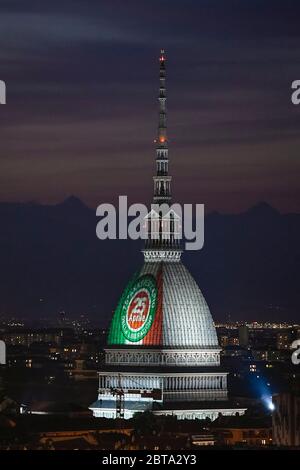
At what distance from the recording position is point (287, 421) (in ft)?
549

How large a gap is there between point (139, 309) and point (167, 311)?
53.0 inches

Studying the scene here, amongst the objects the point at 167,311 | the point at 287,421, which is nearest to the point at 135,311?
the point at 167,311

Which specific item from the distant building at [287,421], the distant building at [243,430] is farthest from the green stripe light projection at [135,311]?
the distant building at [287,421]

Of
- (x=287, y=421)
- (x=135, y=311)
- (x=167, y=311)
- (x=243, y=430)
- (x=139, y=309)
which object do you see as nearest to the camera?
(x=287, y=421)

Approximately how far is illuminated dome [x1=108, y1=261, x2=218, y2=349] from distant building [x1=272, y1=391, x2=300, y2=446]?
71.9 feet

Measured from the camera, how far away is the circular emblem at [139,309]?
639ft

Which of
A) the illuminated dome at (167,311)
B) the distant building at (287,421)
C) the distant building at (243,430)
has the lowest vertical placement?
the distant building at (287,421)

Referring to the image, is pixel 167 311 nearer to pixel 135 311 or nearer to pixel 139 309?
pixel 139 309

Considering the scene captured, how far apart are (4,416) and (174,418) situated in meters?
10.2

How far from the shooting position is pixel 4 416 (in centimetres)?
18225

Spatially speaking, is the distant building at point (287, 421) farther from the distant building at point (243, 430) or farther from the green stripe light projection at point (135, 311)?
the green stripe light projection at point (135, 311)
